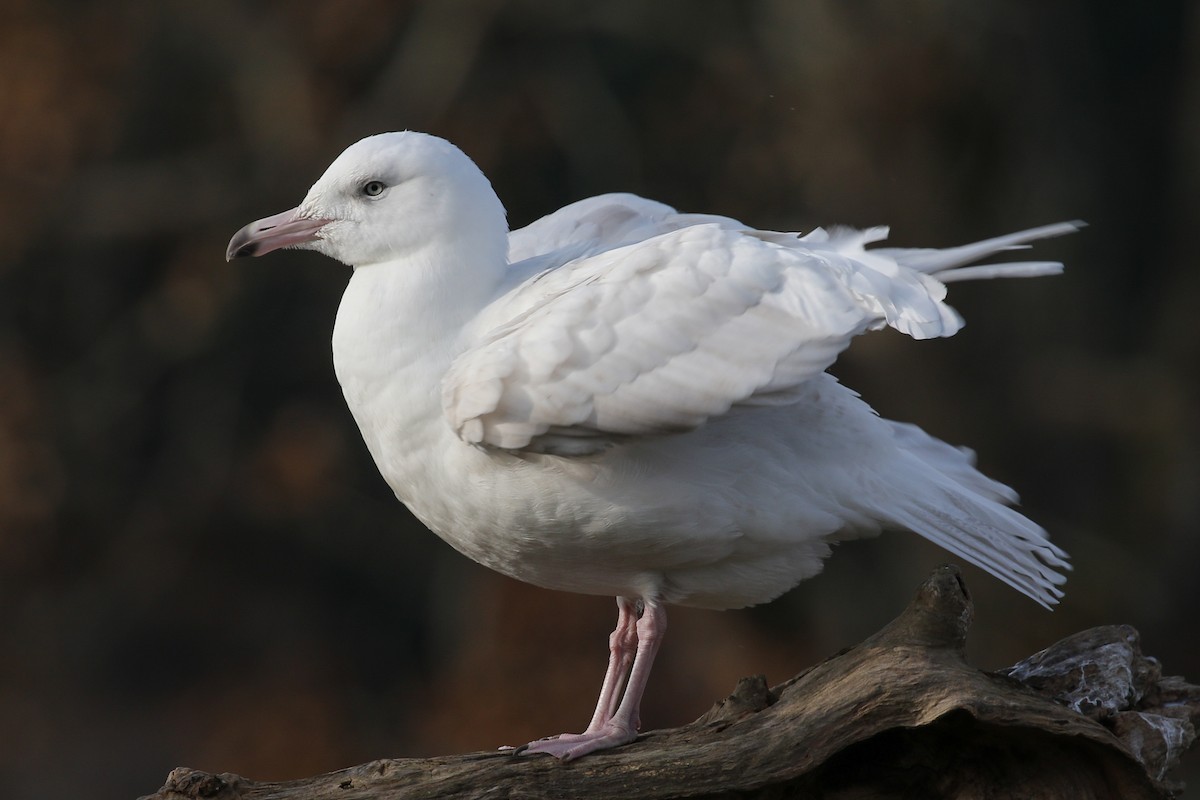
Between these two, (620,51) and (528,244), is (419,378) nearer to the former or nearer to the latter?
(528,244)

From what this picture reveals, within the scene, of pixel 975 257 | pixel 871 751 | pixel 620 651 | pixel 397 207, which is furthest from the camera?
pixel 620 651

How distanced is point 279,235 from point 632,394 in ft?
3.36

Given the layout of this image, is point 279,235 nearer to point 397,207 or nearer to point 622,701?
point 397,207

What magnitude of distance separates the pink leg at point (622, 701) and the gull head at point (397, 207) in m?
0.93

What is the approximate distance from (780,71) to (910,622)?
5003 mm

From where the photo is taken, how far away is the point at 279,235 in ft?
11.6

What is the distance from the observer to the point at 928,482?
3.51m

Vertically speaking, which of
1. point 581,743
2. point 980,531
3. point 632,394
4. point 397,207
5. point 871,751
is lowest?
point 871,751

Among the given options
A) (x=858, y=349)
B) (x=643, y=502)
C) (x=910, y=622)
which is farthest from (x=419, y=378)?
(x=858, y=349)

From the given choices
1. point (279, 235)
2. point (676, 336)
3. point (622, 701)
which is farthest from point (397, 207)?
point (622, 701)

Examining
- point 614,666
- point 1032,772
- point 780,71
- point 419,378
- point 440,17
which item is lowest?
point 1032,772

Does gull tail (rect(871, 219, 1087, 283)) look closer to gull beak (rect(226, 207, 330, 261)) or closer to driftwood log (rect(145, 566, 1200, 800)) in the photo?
driftwood log (rect(145, 566, 1200, 800))

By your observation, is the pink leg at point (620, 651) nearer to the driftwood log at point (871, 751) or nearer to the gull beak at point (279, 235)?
the driftwood log at point (871, 751)

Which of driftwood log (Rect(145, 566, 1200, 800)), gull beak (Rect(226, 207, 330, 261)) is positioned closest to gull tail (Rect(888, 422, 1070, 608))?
driftwood log (Rect(145, 566, 1200, 800))
